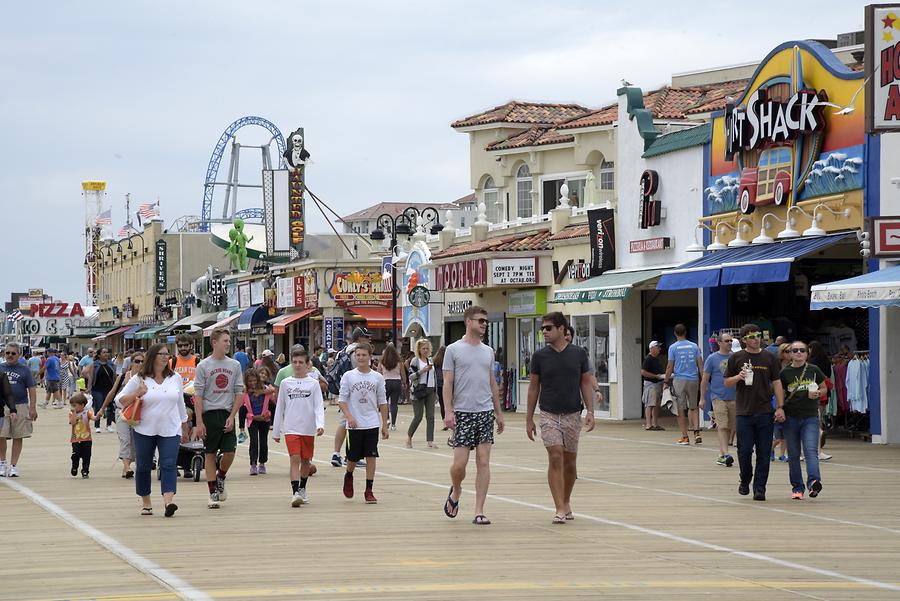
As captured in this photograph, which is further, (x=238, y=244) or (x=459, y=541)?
(x=238, y=244)

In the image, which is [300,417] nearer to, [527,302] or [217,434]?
[217,434]

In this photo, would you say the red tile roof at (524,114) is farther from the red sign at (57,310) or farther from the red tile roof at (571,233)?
the red sign at (57,310)

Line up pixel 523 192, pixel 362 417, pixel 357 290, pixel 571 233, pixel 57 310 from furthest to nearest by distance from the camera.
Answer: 1. pixel 57 310
2. pixel 357 290
3. pixel 523 192
4. pixel 571 233
5. pixel 362 417

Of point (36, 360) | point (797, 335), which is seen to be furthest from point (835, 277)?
point (36, 360)

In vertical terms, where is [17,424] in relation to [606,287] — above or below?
below

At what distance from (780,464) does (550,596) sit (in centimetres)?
1161

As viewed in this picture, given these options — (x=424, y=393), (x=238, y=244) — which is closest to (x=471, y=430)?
(x=424, y=393)

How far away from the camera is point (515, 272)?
3703cm

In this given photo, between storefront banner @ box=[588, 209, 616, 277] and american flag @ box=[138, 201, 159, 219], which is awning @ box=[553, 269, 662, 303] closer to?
storefront banner @ box=[588, 209, 616, 277]

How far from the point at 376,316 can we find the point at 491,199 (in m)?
9.97

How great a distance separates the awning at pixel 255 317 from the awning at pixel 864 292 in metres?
42.3

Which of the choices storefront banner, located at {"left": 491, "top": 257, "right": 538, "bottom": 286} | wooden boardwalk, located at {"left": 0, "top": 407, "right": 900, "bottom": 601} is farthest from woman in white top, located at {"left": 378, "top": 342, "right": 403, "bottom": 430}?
storefront banner, located at {"left": 491, "top": 257, "right": 538, "bottom": 286}

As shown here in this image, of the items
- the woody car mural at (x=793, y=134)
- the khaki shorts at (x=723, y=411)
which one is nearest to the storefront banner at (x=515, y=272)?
the woody car mural at (x=793, y=134)

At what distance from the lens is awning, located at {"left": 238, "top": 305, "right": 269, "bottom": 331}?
62344 mm
